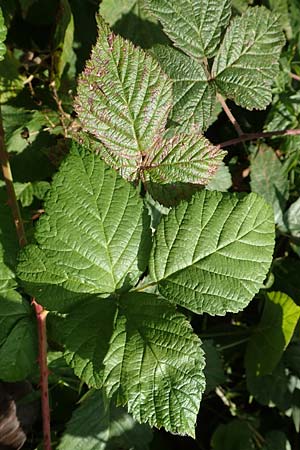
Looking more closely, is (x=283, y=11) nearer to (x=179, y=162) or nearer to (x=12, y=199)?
(x=179, y=162)

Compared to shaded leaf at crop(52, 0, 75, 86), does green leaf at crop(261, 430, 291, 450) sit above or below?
below

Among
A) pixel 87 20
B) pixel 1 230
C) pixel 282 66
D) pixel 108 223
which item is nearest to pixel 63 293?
pixel 108 223

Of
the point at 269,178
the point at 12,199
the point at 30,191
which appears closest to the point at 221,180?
the point at 269,178

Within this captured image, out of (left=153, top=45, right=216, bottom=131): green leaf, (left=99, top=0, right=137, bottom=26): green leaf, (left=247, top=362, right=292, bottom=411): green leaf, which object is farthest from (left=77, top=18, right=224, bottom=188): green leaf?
(left=247, top=362, right=292, bottom=411): green leaf

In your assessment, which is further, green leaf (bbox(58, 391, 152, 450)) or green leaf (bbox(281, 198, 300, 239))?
green leaf (bbox(281, 198, 300, 239))

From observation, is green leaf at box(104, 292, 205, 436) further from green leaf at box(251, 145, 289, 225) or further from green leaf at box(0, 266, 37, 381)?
green leaf at box(251, 145, 289, 225)
